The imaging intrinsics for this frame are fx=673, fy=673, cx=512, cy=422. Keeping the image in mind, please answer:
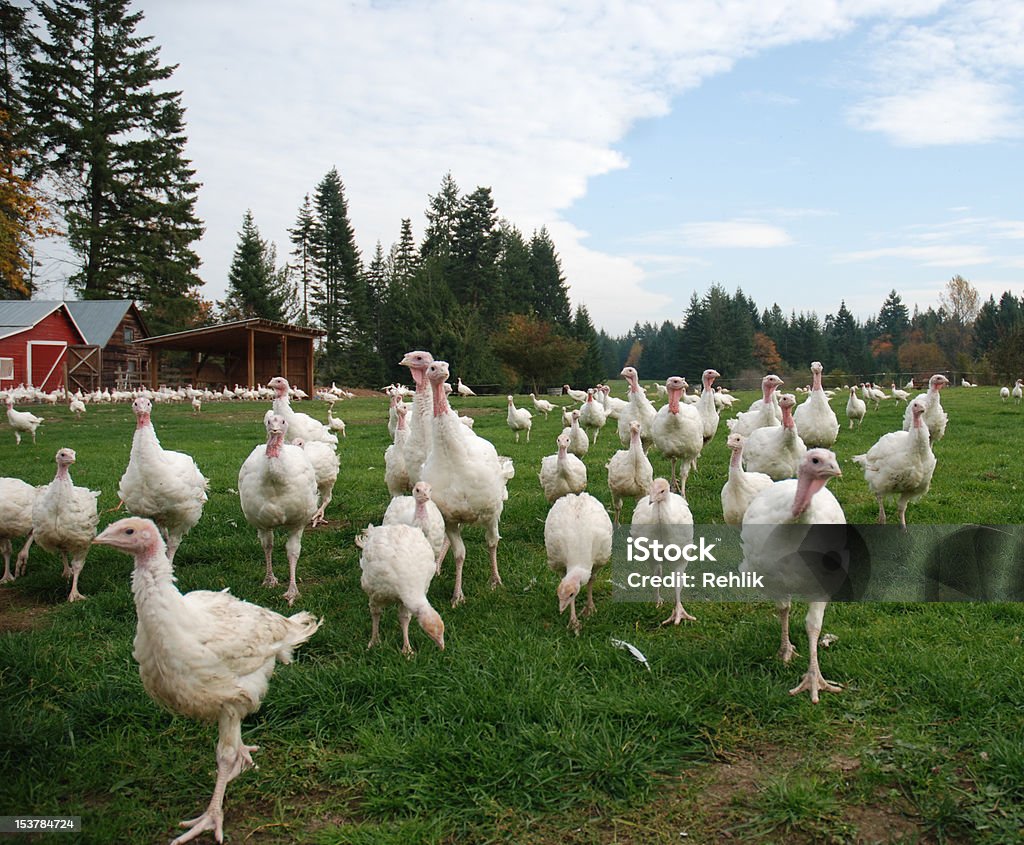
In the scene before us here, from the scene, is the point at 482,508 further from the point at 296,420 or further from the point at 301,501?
the point at 296,420

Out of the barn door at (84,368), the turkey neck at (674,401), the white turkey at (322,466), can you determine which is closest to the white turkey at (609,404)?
the turkey neck at (674,401)

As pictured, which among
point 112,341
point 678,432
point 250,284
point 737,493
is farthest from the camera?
point 250,284

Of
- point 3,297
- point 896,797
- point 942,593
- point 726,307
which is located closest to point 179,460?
point 896,797

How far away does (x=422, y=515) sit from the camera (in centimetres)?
528

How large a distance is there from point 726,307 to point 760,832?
69777 mm

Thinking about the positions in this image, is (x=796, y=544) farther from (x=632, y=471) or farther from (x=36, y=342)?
(x=36, y=342)

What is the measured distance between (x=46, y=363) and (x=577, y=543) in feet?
119

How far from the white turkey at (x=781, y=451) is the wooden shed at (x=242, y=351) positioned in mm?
26021

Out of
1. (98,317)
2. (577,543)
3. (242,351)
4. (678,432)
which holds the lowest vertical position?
(577,543)

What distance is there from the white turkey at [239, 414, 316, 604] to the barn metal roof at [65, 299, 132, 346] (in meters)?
35.0

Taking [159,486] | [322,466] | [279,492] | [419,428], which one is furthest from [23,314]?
[279,492]

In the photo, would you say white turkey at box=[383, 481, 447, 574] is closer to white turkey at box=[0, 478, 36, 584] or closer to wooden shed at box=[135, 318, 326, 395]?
white turkey at box=[0, 478, 36, 584]

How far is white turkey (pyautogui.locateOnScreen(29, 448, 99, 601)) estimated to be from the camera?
563 centimetres

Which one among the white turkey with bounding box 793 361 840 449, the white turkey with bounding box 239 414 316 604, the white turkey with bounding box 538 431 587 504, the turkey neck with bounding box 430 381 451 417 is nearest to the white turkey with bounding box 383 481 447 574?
the turkey neck with bounding box 430 381 451 417
